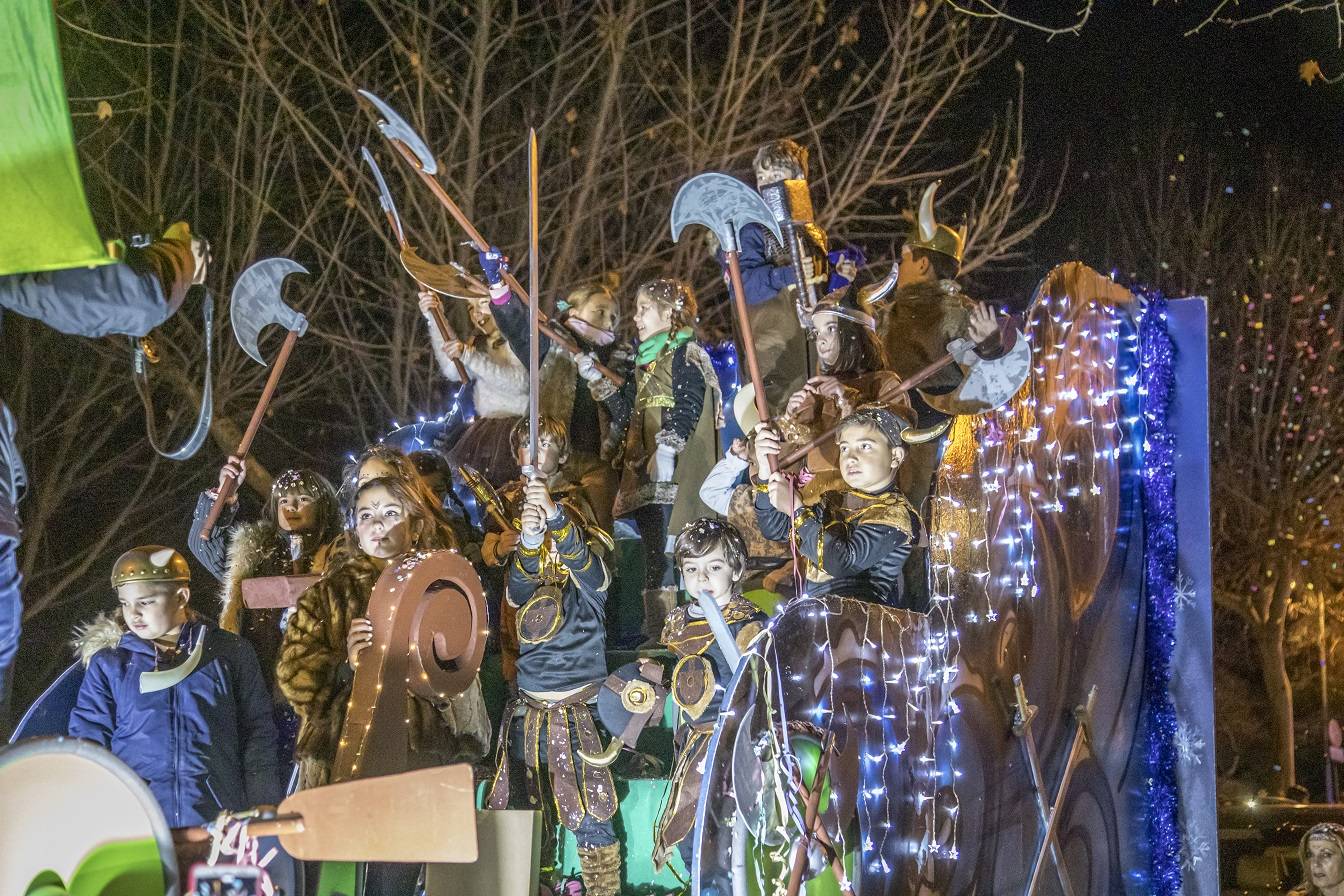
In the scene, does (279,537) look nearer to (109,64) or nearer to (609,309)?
(609,309)

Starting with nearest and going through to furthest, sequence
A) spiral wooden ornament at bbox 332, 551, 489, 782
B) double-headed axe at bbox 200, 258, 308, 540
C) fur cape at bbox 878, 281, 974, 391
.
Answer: spiral wooden ornament at bbox 332, 551, 489, 782 → double-headed axe at bbox 200, 258, 308, 540 → fur cape at bbox 878, 281, 974, 391

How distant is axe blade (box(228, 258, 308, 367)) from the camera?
7324 millimetres

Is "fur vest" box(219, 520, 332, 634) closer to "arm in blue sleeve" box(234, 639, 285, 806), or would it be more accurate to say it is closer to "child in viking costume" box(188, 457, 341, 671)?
"child in viking costume" box(188, 457, 341, 671)

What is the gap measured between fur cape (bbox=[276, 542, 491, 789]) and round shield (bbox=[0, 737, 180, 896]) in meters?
2.04

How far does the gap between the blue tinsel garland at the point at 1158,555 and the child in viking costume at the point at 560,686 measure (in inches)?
89.9

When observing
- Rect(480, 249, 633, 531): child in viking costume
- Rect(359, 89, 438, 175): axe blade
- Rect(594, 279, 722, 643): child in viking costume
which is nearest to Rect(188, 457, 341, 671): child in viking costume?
Rect(480, 249, 633, 531): child in viking costume

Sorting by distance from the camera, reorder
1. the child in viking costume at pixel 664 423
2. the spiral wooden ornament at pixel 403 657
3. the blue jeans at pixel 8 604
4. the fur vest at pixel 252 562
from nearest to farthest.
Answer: the blue jeans at pixel 8 604 < the spiral wooden ornament at pixel 403 657 < the fur vest at pixel 252 562 < the child in viking costume at pixel 664 423

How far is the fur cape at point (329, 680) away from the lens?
19.7 feet

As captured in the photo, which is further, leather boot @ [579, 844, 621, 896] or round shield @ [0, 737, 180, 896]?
leather boot @ [579, 844, 621, 896]

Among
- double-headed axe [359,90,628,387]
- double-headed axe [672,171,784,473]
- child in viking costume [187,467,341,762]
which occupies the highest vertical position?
double-headed axe [359,90,628,387]

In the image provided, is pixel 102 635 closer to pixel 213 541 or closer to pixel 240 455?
pixel 240 455

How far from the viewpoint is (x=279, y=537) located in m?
7.33

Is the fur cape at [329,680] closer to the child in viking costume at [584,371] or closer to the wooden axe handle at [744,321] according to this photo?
the child in viking costume at [584,371]

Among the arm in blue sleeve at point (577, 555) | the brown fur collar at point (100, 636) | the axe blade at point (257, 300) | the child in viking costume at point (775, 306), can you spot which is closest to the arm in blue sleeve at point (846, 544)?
the arm in blue sleeve at point (577, 555)
